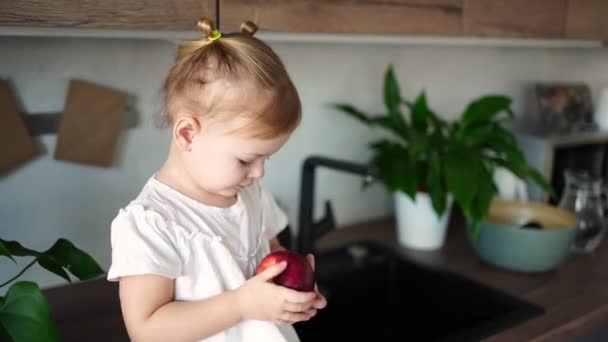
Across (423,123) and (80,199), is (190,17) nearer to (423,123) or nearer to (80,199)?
(80,199)

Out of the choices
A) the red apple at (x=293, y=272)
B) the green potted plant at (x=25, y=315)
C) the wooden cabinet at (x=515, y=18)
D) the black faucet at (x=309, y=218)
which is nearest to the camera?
the green potted plant at (x=25, y=315)

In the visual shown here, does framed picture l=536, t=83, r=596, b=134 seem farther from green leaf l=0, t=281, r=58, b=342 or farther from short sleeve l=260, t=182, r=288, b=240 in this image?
green leaf l=0, t=281, r=58, b=342

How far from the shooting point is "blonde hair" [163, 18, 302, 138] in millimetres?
645

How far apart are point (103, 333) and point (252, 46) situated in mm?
567

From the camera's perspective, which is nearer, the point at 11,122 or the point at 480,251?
the point at 11,122

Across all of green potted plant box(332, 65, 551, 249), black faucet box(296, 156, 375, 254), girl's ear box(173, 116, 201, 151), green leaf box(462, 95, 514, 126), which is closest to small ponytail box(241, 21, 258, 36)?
girl's ear box(173, 116, 201, 151)

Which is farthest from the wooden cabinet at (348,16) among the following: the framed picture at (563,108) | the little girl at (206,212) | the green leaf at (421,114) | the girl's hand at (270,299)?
the framed picture at (563,108)

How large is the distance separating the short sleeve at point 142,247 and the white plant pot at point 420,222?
0.80 metres

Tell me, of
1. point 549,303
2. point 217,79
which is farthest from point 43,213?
point 549,303

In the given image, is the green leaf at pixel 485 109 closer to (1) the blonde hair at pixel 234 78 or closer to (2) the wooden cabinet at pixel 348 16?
(2) the wooden cabinet at pixel 348 16

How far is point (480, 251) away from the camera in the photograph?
4.26 ft

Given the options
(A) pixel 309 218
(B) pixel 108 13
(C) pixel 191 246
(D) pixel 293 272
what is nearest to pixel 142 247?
(C) pixel 191 246

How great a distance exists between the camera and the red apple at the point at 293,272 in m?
0.67

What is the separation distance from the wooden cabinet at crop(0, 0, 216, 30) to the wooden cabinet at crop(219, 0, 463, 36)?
50mm
